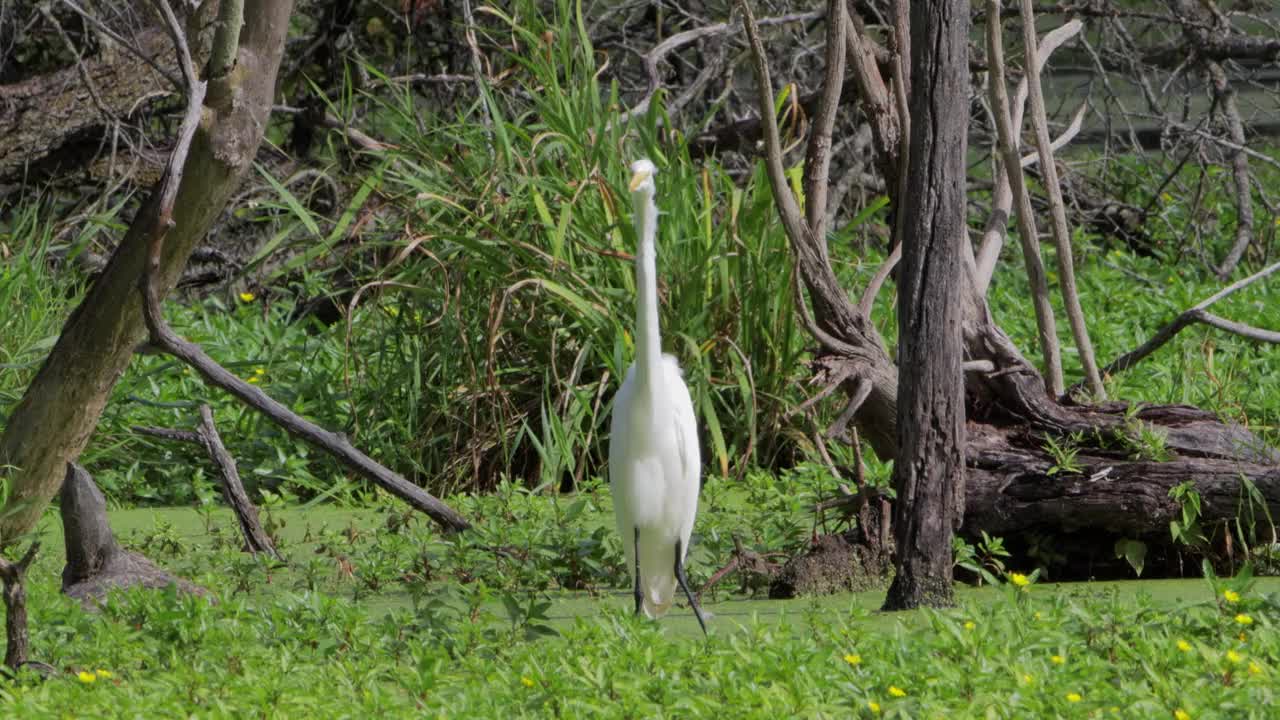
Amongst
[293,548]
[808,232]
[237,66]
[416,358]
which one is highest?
[237,66]

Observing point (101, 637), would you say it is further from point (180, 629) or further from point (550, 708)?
point (550, 708)

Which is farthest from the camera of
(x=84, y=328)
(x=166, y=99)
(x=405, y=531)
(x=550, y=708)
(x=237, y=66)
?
(x=166, y=99)

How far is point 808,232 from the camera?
4.08 m

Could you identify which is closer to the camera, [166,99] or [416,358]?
[416,358]

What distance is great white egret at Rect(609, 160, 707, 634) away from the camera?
3.73 m

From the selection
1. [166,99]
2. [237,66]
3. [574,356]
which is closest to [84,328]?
[237,66]

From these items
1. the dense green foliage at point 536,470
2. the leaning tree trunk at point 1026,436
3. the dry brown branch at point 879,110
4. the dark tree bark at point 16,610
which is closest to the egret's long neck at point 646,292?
the leaning tree trunk at point 1026,436

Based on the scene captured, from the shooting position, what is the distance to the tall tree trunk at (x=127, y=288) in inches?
132

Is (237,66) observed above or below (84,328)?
above

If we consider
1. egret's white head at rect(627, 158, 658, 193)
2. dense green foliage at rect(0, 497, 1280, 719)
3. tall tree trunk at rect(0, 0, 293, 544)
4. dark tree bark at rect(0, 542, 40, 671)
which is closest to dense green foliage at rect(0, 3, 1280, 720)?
dense green foliage at rect(0, 497, 1280, 719)

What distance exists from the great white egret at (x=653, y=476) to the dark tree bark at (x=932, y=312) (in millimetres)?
663

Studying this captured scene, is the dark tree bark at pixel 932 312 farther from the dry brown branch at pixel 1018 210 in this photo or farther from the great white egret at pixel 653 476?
the dry brown branch at pixel 1018 210

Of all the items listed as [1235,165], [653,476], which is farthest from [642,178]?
[1235,165]

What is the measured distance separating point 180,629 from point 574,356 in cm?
257
